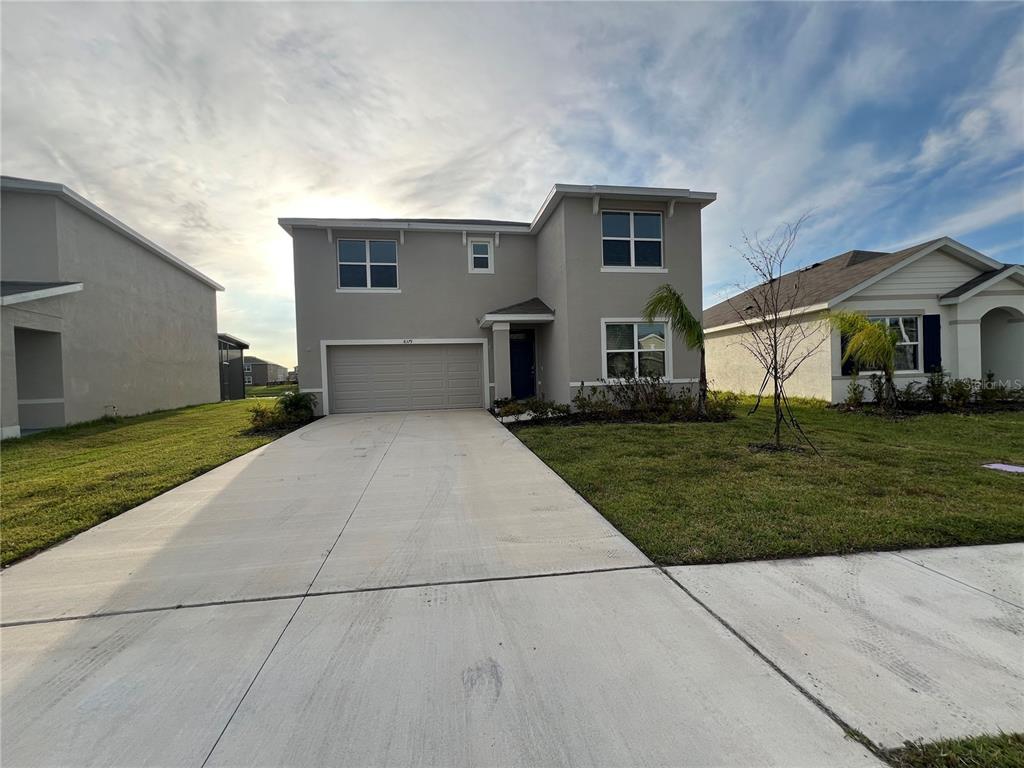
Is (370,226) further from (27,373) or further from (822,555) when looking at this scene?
(822,555)

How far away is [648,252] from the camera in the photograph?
11484 millimetres

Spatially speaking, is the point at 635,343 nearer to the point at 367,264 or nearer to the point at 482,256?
the point at 482,256

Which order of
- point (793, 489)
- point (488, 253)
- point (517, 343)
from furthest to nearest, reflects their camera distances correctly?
point (517, 343)
point (488, 253)
point (793, 489)

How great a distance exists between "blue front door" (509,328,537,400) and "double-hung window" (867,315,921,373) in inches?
423

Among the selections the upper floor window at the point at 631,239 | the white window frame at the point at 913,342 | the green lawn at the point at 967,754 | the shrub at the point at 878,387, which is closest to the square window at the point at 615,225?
the upper floor window at the point at 631,239

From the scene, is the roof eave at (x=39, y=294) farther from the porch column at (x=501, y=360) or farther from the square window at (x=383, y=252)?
the porch column at (x=501, y=360)

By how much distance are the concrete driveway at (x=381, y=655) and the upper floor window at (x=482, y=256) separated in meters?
10.6

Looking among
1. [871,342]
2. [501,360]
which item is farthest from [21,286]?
[871,342]

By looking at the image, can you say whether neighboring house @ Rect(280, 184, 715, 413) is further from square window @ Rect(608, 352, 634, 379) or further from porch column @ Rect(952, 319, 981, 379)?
porch column @ Rect(952, 319, 981, 379)

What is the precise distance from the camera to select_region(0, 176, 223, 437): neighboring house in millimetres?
11039

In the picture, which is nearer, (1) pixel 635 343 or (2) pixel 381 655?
(2) pixel 381 655

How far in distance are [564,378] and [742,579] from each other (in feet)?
28.0

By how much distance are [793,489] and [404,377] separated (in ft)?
36.3

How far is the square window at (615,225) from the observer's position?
11.3 metres
